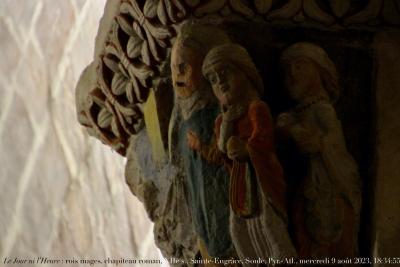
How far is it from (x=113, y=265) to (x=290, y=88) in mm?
1052

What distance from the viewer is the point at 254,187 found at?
177cm

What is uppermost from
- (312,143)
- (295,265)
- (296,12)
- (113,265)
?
(296,12)

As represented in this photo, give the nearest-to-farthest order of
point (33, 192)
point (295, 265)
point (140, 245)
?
1. point (295, 265)
2. point (140, 245)
3. point (33, 192)

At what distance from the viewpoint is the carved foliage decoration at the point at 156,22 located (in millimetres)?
1856

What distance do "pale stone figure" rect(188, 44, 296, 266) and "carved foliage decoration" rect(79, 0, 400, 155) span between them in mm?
73

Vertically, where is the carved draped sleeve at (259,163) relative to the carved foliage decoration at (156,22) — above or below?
below

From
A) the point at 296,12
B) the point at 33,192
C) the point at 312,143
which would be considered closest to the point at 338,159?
the point at 312,143

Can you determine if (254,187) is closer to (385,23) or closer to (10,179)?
(385,23)

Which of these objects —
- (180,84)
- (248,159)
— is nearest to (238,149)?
(248,159)

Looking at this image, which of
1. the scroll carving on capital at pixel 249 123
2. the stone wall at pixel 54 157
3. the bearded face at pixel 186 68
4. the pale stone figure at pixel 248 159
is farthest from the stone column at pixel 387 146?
the stone wall at pixel 54 157

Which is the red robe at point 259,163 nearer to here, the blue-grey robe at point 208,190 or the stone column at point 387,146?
the blue-grey robe at point 208,190

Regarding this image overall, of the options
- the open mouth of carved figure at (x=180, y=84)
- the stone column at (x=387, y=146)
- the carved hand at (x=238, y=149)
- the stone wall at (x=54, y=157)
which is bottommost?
the stone wall at (x=54, y=157)

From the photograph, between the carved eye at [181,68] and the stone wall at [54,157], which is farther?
the stone wall at [54,157]

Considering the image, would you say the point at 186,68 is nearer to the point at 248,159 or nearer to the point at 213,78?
the point at 213,78
